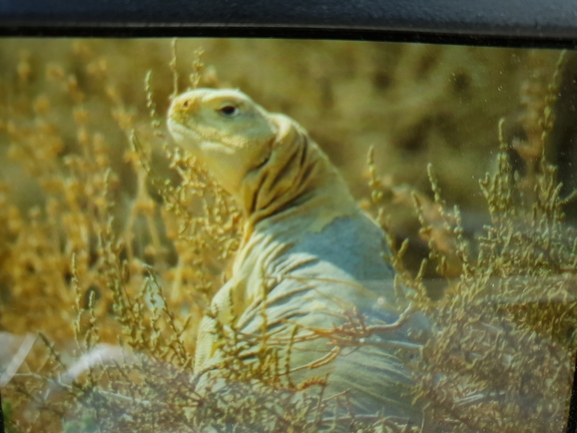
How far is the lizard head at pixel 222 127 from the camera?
105 centimetres

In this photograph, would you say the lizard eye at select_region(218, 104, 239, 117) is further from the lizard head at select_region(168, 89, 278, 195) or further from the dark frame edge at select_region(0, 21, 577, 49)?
the dark frame edge at select_region(0, 21, 577, 49)

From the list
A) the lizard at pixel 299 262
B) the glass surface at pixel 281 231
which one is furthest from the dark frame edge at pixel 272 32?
the lizard at pixel 299 262

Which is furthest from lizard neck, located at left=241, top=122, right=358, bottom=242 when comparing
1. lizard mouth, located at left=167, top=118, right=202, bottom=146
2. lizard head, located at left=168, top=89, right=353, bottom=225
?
lizard mouth, located at left=167, top=118, right=202, bottom=146

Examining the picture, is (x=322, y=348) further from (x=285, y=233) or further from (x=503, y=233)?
(x=503, y=233)

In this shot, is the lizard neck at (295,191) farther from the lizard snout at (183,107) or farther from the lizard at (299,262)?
the lizard snout at (183,107)

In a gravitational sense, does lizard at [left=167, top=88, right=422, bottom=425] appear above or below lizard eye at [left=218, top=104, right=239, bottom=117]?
below

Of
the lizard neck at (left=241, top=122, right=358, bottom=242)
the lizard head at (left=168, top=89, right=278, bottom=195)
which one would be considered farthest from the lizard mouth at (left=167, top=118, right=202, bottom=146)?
the lizard neck at (left=241, top=122, right=358, bottom=242)

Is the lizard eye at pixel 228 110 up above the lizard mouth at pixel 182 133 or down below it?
→ above

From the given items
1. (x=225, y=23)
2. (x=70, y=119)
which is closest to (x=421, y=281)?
(x=225, y=23)

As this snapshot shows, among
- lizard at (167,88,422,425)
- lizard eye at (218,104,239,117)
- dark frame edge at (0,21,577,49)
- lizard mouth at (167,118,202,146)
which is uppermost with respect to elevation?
dark frame edge at (0,21,577,49)

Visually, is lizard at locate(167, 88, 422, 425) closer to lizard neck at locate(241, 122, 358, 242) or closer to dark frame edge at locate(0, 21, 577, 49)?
lizard neck at locate(241, 122, 358, 242)

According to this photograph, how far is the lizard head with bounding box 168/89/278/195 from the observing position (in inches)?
41.2

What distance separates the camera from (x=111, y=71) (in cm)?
103

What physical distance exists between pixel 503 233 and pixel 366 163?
10.6 inches
